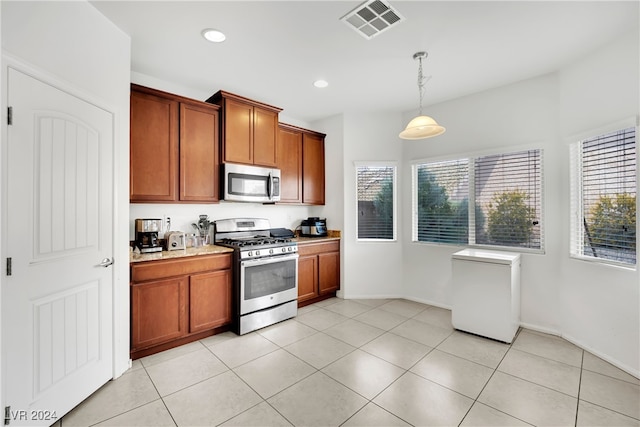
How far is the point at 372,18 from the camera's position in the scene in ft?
7.13

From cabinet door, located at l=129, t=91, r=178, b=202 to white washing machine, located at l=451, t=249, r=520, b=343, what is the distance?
328 cm

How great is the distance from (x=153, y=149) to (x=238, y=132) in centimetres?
98

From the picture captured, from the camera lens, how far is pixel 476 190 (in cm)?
365

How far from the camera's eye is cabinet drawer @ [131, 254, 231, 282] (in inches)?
98.1

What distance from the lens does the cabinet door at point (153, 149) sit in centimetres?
276

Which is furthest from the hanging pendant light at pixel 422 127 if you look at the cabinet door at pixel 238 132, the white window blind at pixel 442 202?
the cabinet door at pixel 238 132

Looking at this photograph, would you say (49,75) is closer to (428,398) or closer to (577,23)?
(428,398)

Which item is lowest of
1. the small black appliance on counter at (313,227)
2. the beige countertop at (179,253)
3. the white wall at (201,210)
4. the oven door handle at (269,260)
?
the oven door handle at (269,260)

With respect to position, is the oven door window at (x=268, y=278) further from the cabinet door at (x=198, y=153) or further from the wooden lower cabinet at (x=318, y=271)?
the cabinet door at (x=198, y=153)

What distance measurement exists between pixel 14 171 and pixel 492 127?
437cm

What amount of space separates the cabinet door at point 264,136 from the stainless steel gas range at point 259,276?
888 millimetres

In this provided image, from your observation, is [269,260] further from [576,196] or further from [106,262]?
[576,196]

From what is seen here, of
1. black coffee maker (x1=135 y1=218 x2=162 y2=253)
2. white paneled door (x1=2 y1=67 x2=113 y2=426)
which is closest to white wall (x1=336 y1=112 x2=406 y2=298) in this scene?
black coffee maker (x1=135 y1=218 x2=162 y2=253)

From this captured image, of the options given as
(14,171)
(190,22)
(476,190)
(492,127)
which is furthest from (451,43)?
(14,171)
